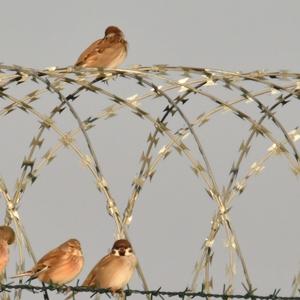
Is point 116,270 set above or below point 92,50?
below

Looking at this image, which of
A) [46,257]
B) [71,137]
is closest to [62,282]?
[46,257]

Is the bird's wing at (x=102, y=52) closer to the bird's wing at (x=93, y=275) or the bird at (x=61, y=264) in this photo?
the bird at (x=61, y=264)

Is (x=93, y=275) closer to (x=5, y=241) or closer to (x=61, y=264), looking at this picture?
(x=61, y=264)

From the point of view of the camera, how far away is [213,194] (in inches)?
824

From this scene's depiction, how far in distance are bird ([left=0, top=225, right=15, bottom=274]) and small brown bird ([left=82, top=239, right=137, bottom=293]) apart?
112 centimetres

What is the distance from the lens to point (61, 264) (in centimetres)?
2081

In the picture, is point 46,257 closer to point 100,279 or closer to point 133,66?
point 100,279

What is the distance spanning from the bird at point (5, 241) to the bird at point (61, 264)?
405 millimetres

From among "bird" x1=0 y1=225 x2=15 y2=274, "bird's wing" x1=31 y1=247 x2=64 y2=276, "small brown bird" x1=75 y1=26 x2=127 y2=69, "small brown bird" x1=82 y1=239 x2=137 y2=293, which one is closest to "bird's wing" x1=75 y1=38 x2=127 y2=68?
"small brown bird" x1=75 y1=26 x2=127 y2=69

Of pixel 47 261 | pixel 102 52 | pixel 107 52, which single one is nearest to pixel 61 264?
pixel 47 261

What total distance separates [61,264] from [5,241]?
1.21 meters

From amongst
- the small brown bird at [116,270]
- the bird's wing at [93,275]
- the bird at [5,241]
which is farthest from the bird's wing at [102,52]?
the bird at [5,241]

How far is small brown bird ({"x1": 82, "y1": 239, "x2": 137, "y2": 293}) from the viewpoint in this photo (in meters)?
20.5

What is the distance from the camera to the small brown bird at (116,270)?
2047cm
